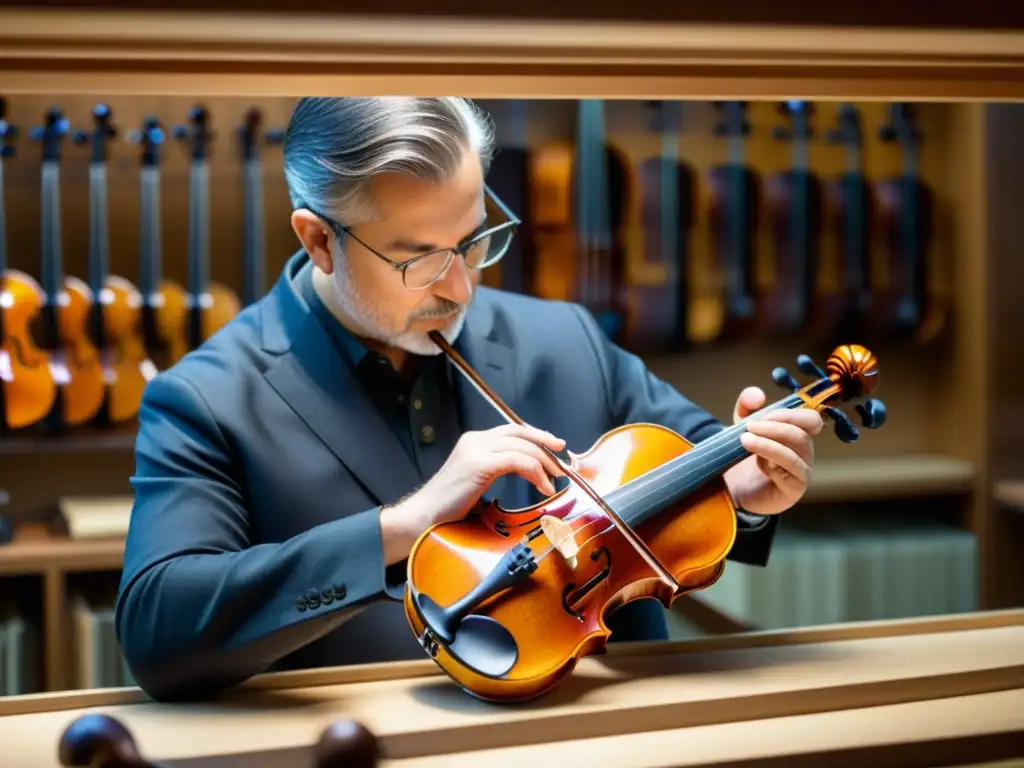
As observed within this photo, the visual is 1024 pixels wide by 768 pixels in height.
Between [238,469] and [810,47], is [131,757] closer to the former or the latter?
[238,469]

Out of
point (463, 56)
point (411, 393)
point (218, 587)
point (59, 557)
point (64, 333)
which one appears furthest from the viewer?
point (64, 333)

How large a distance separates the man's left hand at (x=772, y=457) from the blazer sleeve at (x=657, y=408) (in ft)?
0.13

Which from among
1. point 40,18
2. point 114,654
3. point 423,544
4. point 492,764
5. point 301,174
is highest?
point 40,18

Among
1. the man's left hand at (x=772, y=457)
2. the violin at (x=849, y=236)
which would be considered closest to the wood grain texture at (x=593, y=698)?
the man's left hand at (x=772, y=457)

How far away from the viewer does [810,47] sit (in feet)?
2.65

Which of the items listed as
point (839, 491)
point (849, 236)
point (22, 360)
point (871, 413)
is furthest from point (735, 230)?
point (871, 413)

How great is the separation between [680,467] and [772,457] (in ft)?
0.27

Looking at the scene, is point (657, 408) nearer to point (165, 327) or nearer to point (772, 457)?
point (772, 457)

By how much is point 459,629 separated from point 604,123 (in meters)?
2.16

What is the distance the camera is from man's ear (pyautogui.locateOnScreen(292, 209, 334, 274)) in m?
1.18

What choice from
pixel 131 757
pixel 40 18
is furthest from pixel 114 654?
pixel 40 18

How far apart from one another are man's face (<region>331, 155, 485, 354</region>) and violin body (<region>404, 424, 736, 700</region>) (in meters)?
0.23

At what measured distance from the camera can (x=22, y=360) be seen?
8.57 ft

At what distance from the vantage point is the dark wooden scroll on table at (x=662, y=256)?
113 inches
